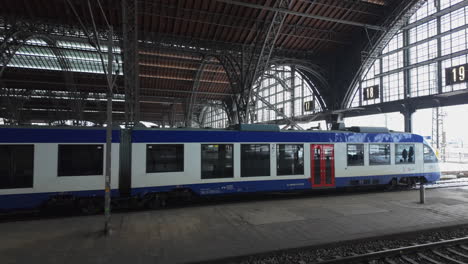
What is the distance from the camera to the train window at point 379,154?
43.8 feet

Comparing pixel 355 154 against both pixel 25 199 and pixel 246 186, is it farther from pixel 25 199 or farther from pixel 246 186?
pixel 25 199

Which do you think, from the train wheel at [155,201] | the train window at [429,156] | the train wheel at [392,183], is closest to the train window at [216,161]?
the train wheel at [155,201]

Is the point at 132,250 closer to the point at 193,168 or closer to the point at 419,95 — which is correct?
the point at 193,168

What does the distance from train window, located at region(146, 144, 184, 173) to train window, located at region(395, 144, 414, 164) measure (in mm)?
10866

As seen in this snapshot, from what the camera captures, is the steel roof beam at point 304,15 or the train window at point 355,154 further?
the steel roof beam at point 304,15

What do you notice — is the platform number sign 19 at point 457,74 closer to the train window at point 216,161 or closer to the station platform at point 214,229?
the station platform at point 214,229

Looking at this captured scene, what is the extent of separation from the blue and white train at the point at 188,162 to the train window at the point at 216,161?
4 centimetres

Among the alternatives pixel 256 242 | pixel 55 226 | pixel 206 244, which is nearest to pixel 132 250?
pixel 206 244

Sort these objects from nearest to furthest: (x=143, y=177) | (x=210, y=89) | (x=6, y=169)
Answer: (x=6, y=169) < (x=143, y=177) < (x=210, y=89)

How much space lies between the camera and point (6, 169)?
27.5ft

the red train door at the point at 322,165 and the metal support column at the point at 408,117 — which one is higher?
the metal support column at the point at 408,117

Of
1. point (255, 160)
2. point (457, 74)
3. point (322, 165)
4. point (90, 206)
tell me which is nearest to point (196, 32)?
point (255, 160)

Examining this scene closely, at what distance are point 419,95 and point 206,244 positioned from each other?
26293mm

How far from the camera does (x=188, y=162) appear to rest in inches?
408
